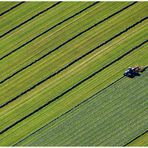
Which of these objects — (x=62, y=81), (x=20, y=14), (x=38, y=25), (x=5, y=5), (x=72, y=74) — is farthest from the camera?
(x=5, y=5)

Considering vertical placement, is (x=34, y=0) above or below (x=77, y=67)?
above

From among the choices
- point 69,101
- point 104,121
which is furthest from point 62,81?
point 104,121

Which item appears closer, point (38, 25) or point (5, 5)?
point (38, 25)

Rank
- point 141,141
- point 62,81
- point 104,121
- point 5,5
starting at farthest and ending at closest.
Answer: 1. point 5,5
2. point 62,81
3. point 104,121
4. point 141,141

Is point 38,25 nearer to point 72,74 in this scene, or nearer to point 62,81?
point 72,74

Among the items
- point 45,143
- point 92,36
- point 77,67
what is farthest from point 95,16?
point 45,143

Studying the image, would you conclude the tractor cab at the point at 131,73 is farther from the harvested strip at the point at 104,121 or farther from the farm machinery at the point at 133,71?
the harvested strip at the point at 104,121

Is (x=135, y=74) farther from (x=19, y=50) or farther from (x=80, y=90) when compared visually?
(x=19, y=50)
